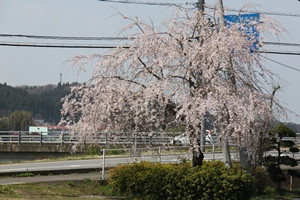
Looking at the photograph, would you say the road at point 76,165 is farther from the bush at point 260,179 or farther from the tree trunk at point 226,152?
the tree trunk at point 226,152

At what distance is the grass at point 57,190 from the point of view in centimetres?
1792

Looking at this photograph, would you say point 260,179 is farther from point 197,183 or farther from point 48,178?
point 48,178

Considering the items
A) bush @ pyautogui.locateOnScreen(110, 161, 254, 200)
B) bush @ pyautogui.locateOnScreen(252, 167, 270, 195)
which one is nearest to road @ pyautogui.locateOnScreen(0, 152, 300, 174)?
bush @ pyautogui.locateOnScreen(252, 167, 270, 195)

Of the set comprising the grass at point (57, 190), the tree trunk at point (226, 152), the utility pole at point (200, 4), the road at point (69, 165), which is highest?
the utility pole at point (200, 4)

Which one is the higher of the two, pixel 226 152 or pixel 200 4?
pixel 200 4

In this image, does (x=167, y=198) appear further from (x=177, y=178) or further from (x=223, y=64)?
(x=223, y=64)

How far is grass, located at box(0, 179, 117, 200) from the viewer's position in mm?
17922

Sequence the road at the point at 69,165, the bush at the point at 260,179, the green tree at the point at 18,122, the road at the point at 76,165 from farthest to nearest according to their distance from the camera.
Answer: the green tree at the point at 18,122 < the road at the point at 69,165 < the road at the point at 76,165 < the bush at the point at 260,179

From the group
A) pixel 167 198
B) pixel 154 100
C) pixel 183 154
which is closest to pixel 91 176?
pixel 183 154

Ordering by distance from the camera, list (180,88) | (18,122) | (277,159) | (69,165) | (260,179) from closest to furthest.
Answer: (180,88) → (260,179) → (277,159) → (69,165) → (18,122)

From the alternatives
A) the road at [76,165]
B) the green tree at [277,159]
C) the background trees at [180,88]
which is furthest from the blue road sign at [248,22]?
the green tree at [277,159]

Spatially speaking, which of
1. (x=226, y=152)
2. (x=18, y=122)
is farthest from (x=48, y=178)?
(x=18, y=122)

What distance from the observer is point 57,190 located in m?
19.7

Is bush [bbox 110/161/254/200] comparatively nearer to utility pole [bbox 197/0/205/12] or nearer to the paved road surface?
the paved road surface
